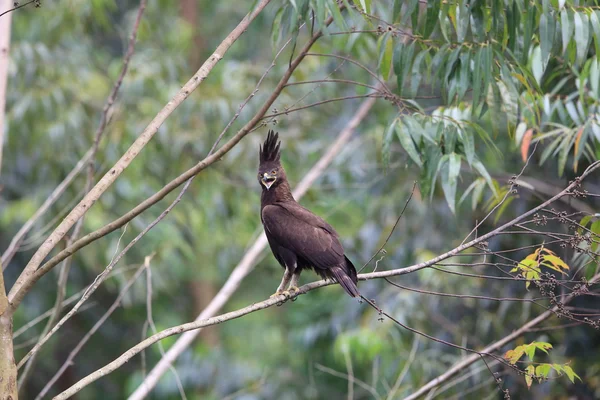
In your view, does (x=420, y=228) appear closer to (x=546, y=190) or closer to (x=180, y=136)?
(x=546, y=190)

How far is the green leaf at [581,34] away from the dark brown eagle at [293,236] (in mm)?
1368

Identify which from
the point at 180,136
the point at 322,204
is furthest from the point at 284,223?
the point at 180,136

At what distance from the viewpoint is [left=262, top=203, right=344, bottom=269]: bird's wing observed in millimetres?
3729

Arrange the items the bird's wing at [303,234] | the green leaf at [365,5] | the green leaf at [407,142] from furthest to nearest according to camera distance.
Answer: the bird's wing at [303,234] → the green leaf at [407,142] → the green leaf at [365,5]

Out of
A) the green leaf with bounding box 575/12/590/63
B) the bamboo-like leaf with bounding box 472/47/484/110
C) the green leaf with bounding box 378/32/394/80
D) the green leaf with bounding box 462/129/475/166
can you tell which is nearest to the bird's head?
the green leaf with bounding box 378/32/394/80

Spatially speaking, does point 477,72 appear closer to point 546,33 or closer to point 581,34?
point 546,33

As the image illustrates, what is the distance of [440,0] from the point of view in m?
3.23

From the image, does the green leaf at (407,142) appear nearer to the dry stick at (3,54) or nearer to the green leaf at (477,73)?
the green leaf at (477,73)

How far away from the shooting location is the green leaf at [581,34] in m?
3.25

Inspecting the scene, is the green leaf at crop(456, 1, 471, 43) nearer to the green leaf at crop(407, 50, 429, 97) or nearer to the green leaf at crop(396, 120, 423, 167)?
→ the green leaf at crop(407, 50, 429, 97)

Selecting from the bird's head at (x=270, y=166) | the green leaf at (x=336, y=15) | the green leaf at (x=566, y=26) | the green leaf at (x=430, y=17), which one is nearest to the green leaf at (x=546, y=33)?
the green leaf at (x=566, y=26)

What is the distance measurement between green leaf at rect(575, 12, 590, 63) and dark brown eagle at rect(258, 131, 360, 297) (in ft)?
4.49

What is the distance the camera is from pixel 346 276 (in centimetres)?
357

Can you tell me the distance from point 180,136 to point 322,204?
64.2 inches
